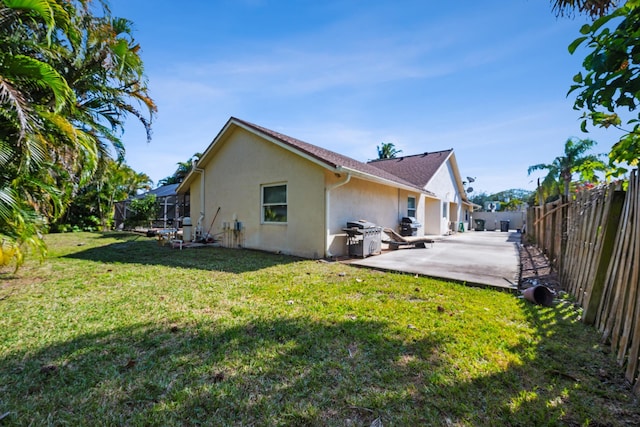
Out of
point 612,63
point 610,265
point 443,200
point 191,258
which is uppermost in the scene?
point 443,200

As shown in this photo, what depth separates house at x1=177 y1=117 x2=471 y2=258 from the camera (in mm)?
8664

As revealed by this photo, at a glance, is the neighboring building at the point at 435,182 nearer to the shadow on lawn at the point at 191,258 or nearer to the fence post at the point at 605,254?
the shadow on lawn at the point at 191,258

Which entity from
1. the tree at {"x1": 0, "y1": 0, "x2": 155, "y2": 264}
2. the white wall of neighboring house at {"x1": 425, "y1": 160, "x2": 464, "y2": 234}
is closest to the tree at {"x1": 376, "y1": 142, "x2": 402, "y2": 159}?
the white wall of neighboring house at {"x1": 425, "y1": 160, "x2": 464, "y2": 234}

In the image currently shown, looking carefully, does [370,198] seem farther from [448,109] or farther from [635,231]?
[635,231]

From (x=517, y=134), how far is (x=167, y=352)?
15703 millimetres

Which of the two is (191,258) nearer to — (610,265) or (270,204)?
(270,204)

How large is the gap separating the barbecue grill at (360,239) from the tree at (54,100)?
22.9 ft

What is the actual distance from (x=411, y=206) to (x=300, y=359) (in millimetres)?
13580

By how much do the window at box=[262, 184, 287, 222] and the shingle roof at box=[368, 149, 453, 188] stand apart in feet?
33.2

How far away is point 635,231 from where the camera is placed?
9.22 feet

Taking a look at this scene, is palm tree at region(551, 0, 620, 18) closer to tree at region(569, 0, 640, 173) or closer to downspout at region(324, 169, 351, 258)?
tree at region(569, 0, 640, 173)

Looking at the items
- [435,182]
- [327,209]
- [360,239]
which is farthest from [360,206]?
[435,182]

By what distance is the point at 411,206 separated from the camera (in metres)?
15.1

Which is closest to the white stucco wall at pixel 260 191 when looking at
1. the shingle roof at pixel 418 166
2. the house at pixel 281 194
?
the house at pixel 281 194
